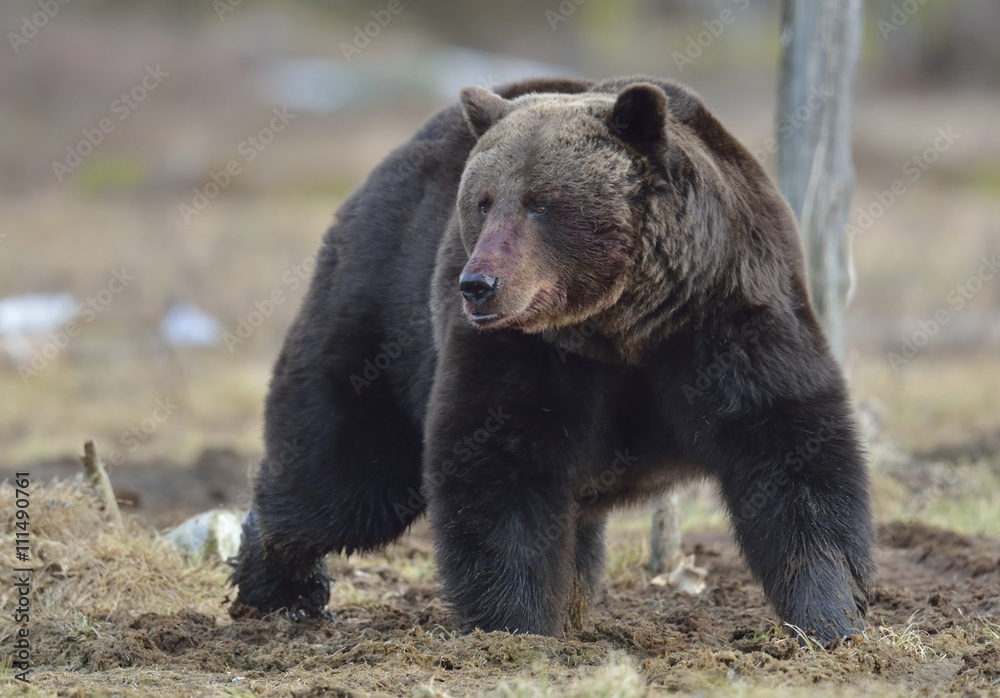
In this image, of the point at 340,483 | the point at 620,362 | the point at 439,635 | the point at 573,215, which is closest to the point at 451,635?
the point at 439,635

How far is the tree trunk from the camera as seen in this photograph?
783cm

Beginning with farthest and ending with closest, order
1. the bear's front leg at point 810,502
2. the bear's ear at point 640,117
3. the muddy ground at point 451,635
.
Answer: the bear's front leg at point 810,502
the bear's ear at point 640,117
the muddy ground at point 451,635

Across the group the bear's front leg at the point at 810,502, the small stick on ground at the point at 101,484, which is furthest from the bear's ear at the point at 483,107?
the small stick on ground at the point at 101,484

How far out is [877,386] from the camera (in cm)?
1230

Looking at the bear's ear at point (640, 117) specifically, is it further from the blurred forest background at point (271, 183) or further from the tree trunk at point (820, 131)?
the blurred forest background at point (271, 183)

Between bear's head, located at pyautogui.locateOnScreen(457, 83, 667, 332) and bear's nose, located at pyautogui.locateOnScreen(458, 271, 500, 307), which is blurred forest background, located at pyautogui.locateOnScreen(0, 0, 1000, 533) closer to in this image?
bear's head, located at pyautogui.locateOnScreen(457, 83, 667, 332)

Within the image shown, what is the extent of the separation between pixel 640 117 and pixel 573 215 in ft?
1.46

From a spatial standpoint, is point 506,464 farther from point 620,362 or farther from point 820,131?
point 820,131

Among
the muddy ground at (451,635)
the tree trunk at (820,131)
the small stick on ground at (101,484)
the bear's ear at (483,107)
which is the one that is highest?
the tree trunk at (820,131)

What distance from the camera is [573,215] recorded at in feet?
15.2

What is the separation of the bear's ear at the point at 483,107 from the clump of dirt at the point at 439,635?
2.09 meters

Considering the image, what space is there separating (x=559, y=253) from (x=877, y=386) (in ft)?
27.7

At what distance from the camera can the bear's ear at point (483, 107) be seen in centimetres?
516

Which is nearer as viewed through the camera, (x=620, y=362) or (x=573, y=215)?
(x=573, y=215)
